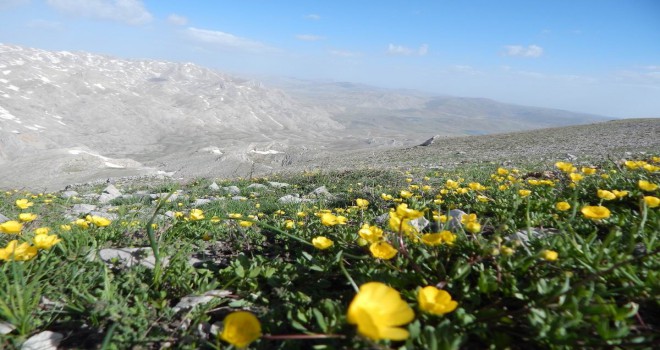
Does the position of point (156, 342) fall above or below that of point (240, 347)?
below

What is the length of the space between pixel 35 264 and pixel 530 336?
2.91 metres

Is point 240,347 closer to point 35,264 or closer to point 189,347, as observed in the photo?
point 189,347

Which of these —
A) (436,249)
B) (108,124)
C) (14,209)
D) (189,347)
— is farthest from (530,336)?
(108,124)

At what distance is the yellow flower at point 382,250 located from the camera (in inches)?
75.2

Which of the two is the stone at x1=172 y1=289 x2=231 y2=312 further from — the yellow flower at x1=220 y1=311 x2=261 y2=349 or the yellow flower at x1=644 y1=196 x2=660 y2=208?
the yellow flower at x1=644 y1=196 x2=660 y2=208

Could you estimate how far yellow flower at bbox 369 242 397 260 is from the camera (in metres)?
1.91

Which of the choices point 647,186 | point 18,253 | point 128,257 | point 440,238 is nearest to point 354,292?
point 440,238

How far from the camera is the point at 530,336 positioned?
1.51 meters

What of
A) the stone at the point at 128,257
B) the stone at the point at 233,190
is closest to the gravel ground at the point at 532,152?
the stone at the point at 233,190

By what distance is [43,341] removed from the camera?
1752mm

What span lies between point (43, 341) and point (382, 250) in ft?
5.95

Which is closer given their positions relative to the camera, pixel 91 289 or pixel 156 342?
pixel 156 342

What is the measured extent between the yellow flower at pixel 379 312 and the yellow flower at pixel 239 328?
16.0 inches

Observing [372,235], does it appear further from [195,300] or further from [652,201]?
[652,201]
